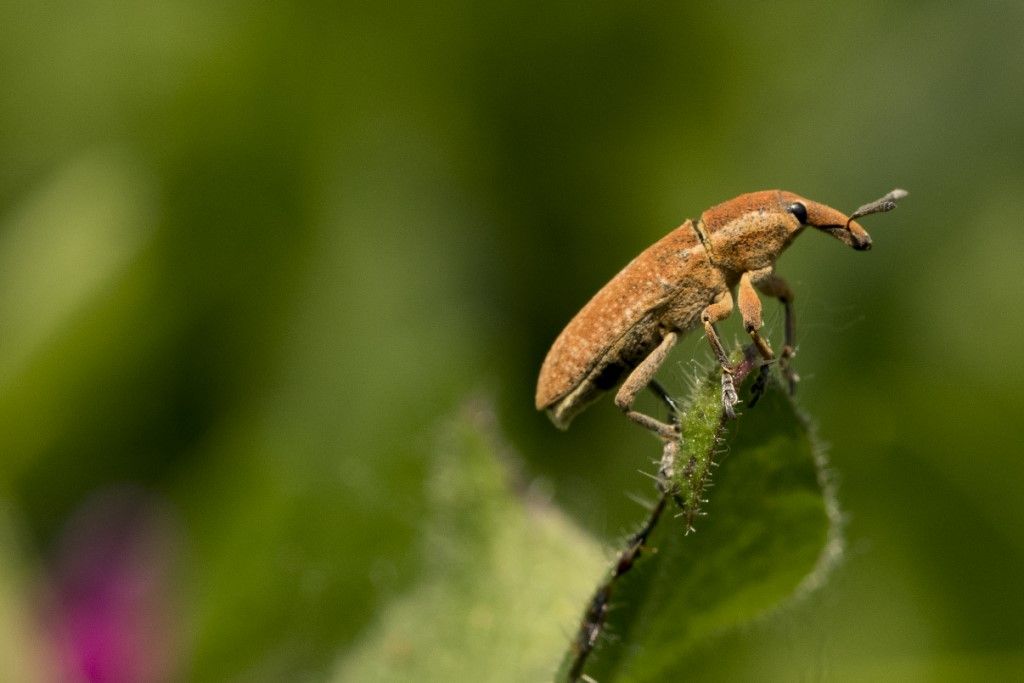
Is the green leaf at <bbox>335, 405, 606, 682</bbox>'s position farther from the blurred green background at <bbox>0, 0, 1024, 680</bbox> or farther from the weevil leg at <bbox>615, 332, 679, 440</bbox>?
the blurred green background at <bbox>0, 0, 1024, 680</bbox>

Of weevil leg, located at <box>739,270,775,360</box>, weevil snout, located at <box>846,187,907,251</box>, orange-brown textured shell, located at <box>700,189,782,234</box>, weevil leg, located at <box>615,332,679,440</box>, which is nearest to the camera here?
weevil leg, located at <box>739,270,775,360</box>

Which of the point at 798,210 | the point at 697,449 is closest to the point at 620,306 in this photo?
the point at 798,210

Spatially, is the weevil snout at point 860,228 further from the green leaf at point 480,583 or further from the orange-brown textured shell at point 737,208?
the green leaf at point 480,583

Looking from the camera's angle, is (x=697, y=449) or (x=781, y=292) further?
(x=781, y=292)

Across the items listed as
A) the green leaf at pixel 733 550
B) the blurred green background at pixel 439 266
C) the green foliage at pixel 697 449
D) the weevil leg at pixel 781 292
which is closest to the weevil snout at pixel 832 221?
the weevil leg at pixel 781 292

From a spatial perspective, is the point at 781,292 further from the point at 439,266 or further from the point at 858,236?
the point at 439,266

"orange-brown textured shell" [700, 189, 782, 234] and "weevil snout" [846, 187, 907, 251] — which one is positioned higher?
"orange-brown textured shell" [700, 189, 782, 234]

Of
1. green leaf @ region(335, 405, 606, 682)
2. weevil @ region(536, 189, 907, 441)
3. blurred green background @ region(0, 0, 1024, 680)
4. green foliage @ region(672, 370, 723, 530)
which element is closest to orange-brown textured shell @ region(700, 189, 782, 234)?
weevil @ region(536, 189, 907, 441)
